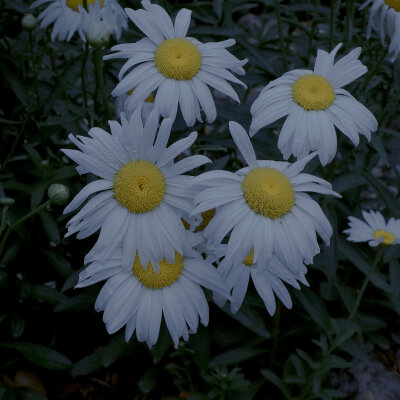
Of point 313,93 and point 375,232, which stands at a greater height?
point 313,93

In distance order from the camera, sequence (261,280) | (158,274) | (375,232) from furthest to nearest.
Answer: (375,232), (261,280), (158,274)

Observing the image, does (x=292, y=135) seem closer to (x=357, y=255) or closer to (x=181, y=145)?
(x=181, y=145)

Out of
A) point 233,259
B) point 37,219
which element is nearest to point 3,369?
point 37,219

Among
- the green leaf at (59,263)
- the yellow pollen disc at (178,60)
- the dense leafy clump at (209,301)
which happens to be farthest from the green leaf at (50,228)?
the yellow pollen disc at (178,60)

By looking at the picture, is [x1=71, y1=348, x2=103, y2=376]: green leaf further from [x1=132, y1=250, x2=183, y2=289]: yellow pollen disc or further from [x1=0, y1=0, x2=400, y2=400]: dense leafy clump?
[x1=132, y1=250, x2=183, y2=289]: yellow pollen disc

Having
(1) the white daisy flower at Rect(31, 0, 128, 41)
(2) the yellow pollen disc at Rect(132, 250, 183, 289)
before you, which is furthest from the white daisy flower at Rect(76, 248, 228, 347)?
(1) the white daisy flower at Rect(31, 0, 128, 41)

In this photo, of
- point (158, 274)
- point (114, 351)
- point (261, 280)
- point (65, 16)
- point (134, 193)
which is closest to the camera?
point (134, 193)

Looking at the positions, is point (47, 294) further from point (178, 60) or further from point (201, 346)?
point (178, 60)

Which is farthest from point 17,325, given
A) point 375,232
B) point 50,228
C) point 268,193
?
point 375,232
